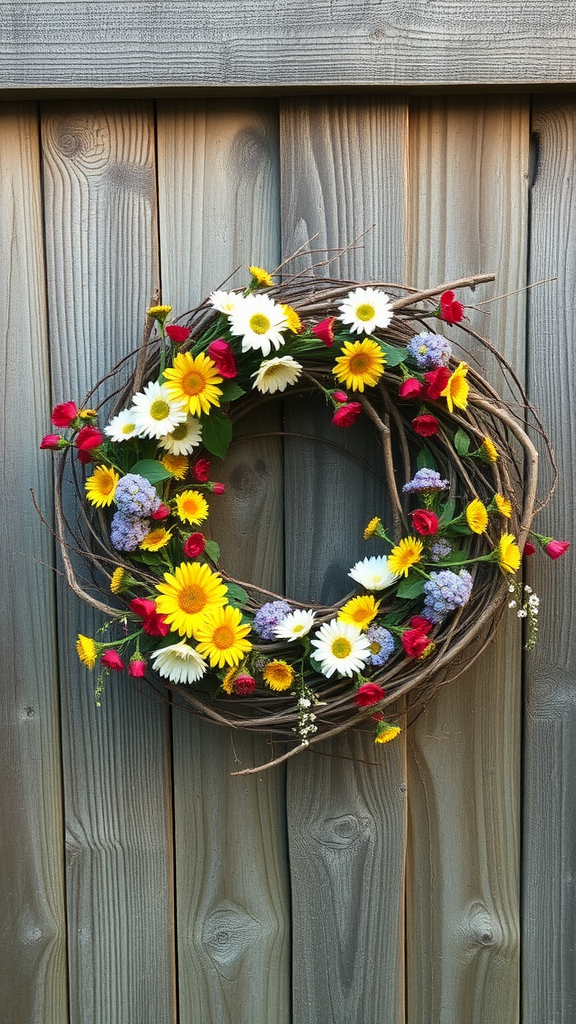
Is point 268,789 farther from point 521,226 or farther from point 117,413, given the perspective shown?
point 521,226

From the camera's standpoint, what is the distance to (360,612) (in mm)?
987

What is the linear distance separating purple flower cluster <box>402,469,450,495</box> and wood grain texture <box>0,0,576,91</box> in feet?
1.73

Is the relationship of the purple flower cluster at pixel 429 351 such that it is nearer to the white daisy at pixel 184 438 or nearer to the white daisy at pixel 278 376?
the white daisy at pixel 278 376

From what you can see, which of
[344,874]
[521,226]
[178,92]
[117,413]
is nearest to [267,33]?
[178,92]

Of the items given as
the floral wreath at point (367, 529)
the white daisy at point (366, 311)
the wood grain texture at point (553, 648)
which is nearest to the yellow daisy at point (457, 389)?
the floral wreath at point (367, 529)

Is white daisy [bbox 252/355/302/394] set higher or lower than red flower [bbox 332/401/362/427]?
higher

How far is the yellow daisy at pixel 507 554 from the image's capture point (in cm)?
95

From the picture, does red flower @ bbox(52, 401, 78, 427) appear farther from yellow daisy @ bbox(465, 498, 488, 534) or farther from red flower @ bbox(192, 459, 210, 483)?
yellow daisy @ bbox(465, 498, 488, 534)

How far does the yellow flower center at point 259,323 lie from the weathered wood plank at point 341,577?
17cm

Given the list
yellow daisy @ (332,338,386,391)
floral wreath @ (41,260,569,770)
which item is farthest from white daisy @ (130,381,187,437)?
yellow daisy @ (332,338,386,391)

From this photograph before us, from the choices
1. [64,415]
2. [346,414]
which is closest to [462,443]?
[346,414]

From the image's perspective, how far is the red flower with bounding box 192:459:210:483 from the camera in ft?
3.35

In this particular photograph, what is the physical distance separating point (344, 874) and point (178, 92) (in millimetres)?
1136

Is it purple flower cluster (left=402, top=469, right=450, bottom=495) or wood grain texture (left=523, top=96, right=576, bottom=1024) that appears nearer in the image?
purple flower cluster (left=402, top=469, right=450, bottom=495)
